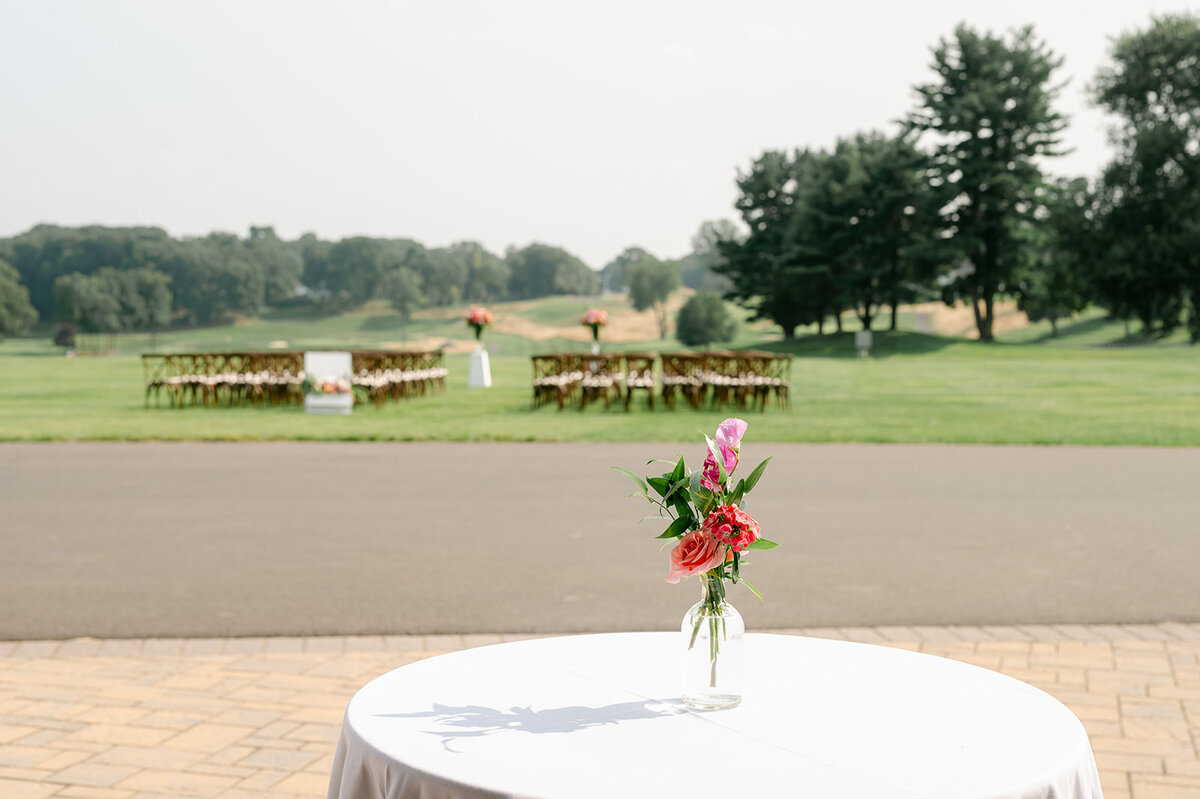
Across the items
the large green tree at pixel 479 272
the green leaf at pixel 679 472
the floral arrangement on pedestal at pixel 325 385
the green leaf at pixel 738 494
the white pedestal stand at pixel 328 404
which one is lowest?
the white pedestal stand at pixel 328 404

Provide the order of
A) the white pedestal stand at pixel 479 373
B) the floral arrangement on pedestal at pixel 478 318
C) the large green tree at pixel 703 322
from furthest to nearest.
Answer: the large green tree at pixel 703 322, the white pedestal stand at pixel 479 373, the floral arrangement on pedestal at pixel 478 318

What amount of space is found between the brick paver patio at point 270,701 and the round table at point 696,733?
1458 mm

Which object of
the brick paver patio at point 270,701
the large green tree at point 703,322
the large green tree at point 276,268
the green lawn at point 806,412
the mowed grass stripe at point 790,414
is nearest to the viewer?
the brick paver patio at point 270,701

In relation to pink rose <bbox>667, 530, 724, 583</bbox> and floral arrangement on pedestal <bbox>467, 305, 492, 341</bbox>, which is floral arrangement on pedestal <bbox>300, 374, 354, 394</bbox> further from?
pink rose <bbox>667, 530, 724, 583</bbox>

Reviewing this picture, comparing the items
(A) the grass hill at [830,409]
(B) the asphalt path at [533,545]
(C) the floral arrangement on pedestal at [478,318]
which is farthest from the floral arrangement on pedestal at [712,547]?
(C) the floral arrangement on pedestal at [478,318]

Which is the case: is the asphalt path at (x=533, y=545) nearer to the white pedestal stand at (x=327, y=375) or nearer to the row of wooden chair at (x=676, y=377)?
the white pedestal stand at (x=327, y=375)

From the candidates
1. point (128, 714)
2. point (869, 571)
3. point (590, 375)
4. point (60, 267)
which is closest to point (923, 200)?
point (590, 375)

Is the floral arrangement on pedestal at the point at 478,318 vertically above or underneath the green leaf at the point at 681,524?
above

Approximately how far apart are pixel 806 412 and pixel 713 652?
19.0m

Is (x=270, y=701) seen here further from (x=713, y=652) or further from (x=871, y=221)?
(x=871, y=221)

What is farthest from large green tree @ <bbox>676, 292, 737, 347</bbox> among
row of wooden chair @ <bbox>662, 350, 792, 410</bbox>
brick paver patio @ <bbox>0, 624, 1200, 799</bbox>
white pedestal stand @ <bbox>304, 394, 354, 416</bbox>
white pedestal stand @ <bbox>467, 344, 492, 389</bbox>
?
brick paver patio @ <bbox>0, 624, 1200, 799</bbox>

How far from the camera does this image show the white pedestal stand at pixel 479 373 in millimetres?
29047

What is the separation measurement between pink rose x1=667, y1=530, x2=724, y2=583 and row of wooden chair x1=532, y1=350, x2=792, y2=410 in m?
18.4

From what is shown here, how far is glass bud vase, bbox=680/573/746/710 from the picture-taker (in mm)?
2326
